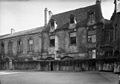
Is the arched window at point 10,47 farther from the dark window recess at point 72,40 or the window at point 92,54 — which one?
the window at point 92,54

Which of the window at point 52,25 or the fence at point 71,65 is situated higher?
the window at point 52,25

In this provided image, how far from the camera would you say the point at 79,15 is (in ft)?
89.7

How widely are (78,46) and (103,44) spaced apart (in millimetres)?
4483

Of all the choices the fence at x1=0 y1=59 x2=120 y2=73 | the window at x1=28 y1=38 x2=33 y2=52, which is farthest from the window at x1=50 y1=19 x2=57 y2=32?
the fence at x1=0 y1=59 x2=120 y2=73

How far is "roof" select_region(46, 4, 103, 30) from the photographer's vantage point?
2477cm

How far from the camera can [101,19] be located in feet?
78.5

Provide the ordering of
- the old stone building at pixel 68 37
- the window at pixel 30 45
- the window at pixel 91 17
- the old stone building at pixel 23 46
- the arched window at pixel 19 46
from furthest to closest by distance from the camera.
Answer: the arched window at pixel 19 46, the window at pixel 30 45, the old stone building at pixel 23 46, the window at pixel 91 17, the old stone building at pixel 68 37

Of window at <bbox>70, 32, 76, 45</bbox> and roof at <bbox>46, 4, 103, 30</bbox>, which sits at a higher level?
roof at <bbox>46, 4, 103, 30</bbox>

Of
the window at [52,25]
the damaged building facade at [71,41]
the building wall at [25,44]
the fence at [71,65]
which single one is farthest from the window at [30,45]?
the window at [52,25]

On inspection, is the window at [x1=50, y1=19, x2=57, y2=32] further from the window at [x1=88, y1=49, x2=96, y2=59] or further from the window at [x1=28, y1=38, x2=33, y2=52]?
the window at [x1=88, y1=49, x2=96, y2=59]

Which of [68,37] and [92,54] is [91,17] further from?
[92,54]

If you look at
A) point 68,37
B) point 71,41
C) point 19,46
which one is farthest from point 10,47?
point 71,41

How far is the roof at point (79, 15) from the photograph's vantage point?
24.8 meters

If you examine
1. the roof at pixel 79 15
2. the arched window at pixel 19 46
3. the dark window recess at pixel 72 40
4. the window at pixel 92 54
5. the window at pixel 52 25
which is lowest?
the window at pixel 92 54
